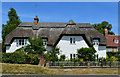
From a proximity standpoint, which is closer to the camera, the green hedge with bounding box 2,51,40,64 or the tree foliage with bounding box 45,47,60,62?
the green hedge with bounding box 2,51,40,64

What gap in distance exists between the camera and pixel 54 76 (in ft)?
43.4

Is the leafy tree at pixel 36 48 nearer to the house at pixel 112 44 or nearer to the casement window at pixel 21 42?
the casement window at pixel 21 42

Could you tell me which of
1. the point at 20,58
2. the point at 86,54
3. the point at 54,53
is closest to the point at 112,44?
the point at 86,54

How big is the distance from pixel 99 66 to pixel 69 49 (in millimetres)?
6686

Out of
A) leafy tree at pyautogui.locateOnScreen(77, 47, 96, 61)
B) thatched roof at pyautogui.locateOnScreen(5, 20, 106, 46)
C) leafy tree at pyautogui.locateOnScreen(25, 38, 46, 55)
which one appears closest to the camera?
leafy tree at pyautogui.locateOnScreen(25, 38, 46, 55)

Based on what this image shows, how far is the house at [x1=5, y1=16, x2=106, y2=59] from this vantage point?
974 inches

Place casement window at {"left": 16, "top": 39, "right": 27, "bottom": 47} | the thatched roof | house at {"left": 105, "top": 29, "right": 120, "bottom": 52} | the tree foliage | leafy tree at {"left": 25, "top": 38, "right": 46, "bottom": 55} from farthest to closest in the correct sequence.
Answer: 1. house at {"left": 105, "top": 29, "right": 120, "bottom": 52}
2. casement window at {"left": 16, "top": 39, "right": 27, "bottom": 47}
3. the thatched roof
4. the tree foliage
5. leafy tree at {"left": 25, "top": 38, "right": 46, "bottom": 55}

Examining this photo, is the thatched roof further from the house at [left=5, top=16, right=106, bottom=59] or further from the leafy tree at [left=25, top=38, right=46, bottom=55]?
the leafy tree at [left=25, top=38, right=46, bottom=55]

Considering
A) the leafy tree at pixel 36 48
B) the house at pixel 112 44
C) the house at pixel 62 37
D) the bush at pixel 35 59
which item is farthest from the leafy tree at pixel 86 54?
the house at pixel 112 44

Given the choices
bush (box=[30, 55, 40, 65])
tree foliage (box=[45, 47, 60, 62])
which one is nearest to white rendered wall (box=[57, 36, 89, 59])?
tree foliage (box=[45, 47, 60, 62])

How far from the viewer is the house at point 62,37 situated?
2475cm

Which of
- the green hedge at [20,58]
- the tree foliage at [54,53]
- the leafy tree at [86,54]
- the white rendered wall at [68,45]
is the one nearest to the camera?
the green hedge at [20,58]

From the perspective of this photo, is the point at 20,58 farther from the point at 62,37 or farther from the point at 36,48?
the point at 62,37

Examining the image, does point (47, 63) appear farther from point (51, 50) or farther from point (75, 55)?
point (75, 55)
